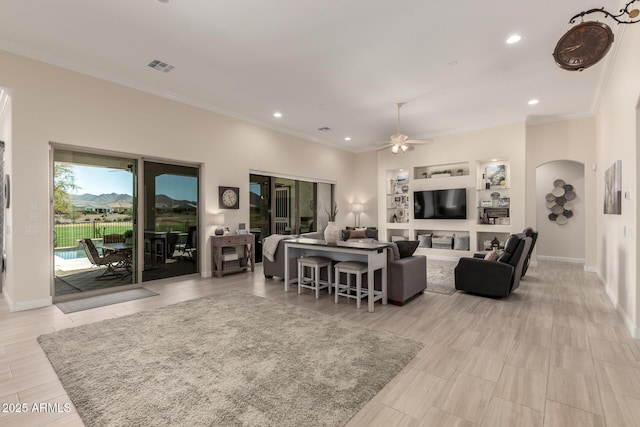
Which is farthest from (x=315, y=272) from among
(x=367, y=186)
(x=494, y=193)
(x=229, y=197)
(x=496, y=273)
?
(x=367, y=186)

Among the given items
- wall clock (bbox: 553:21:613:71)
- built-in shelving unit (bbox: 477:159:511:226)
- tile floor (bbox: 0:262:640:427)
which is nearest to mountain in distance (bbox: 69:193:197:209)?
tile floor (bbox: 0:262:640:427)

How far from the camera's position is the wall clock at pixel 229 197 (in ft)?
20.7

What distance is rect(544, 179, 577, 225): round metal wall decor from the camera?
768cm

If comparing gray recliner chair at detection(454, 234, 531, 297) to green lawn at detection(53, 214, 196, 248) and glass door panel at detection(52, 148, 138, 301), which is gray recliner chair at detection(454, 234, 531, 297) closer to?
green lawn at detection(53, 214, 196, 248)

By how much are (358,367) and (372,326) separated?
94 cm

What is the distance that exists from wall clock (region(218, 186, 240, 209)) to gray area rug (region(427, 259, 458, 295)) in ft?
14.1

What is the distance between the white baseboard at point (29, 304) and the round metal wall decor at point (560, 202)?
35.3 feet

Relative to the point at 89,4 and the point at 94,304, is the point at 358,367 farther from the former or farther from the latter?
the point at 89,4

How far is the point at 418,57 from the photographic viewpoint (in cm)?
412

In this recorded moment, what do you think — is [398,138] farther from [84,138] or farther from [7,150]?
[7,150]

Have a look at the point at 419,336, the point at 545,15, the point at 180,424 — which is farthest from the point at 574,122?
the point at 180,424

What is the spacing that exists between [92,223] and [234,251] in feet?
8.19

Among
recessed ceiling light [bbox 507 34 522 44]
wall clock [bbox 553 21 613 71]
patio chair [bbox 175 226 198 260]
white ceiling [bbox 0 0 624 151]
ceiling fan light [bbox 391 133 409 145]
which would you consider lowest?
patio chair [bbox 175 226 198 260]

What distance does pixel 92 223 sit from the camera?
4.79 metres
